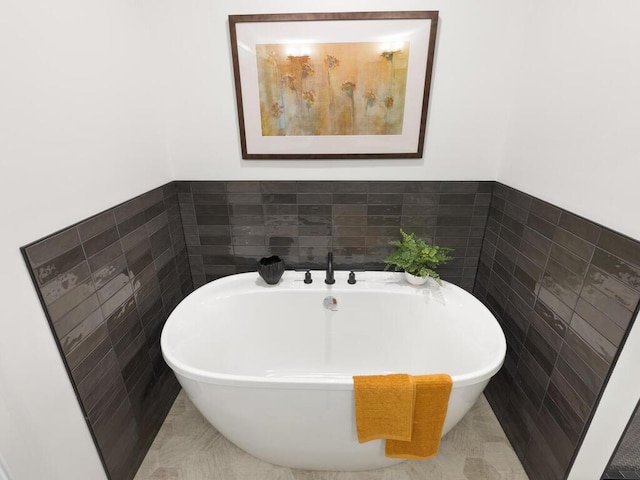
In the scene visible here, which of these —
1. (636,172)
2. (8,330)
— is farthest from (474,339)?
(8,330)

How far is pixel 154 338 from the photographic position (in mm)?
1546

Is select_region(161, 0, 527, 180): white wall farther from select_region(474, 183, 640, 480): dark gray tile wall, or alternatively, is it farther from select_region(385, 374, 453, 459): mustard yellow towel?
select_region(385, 374, 453, 459): mustard yellow towel

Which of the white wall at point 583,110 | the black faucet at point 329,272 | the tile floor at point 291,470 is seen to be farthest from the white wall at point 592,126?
the black faucet at point 329,272

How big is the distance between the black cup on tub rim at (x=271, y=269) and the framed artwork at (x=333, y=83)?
22.7 inches

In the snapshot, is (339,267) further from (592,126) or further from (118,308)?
(592,126)

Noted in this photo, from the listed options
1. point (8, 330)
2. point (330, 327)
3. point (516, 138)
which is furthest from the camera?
point (330, 327)

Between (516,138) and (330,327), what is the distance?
1390 mm

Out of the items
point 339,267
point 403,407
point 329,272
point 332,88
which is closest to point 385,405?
point 403,407

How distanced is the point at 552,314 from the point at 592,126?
718 mm

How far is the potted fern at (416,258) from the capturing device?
5.37 ft

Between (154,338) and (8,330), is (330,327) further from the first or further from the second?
(8,330)

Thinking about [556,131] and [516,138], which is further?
[516,138]

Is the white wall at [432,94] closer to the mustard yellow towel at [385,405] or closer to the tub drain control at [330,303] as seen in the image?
the tub drain control at [330,303]

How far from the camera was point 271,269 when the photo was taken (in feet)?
5.61
